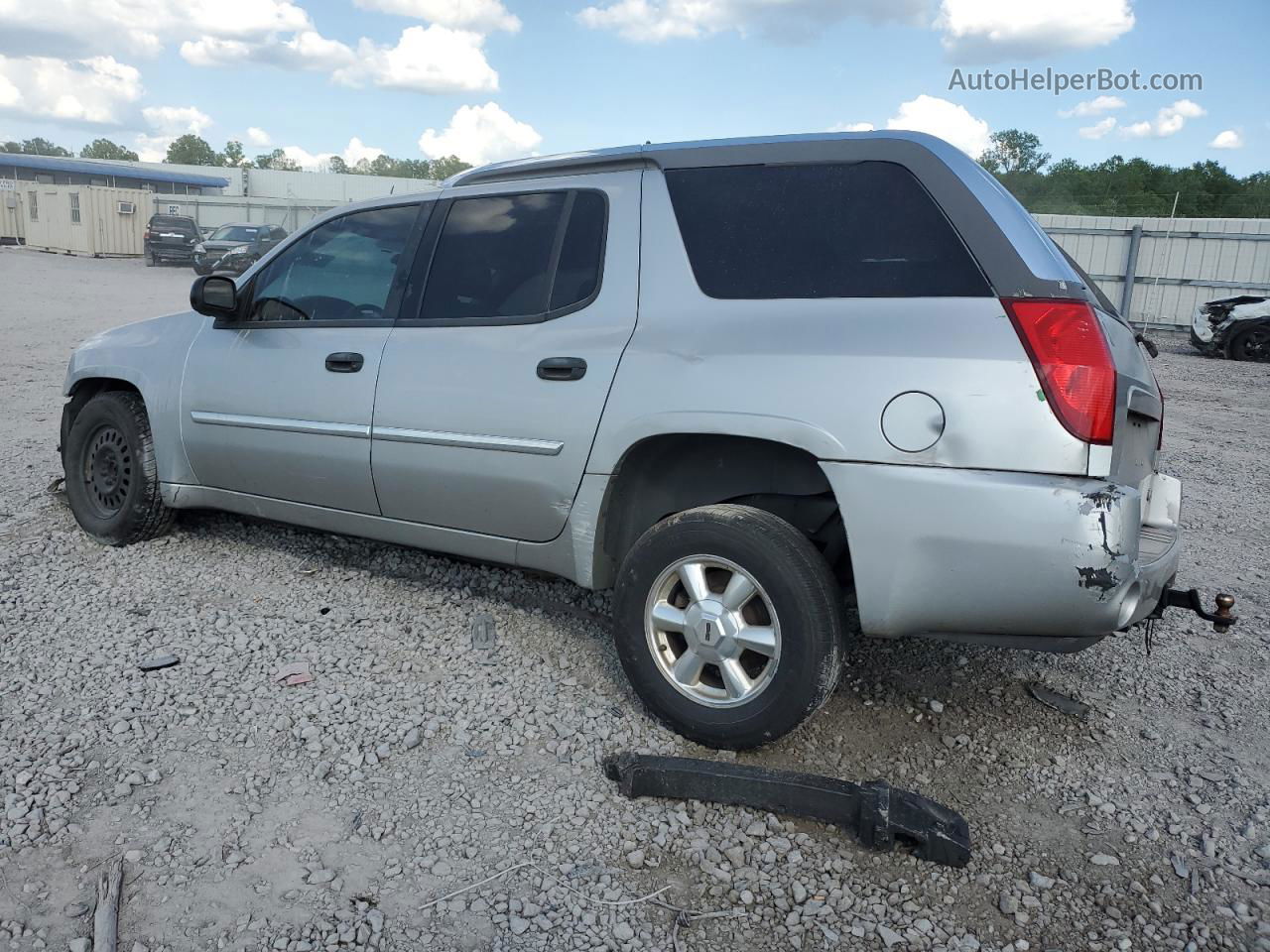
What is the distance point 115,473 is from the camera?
497 cm

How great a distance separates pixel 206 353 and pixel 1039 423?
367 centimetres

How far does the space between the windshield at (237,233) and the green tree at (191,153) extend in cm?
11375

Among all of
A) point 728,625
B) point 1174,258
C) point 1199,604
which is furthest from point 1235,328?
point 728,625

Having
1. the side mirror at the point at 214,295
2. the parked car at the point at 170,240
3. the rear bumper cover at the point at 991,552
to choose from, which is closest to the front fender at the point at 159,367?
the side mirror at the point at 214,295

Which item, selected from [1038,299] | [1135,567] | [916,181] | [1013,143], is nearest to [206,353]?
[916,181]

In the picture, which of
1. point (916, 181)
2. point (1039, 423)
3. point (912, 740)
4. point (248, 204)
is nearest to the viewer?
point (1039, 423)

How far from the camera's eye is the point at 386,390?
386 cm

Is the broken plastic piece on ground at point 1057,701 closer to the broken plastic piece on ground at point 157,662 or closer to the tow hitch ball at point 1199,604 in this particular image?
the tow hitch ball at point 1199,604

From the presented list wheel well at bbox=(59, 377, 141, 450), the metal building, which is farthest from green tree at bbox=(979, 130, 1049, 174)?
wheel well at bbox=(59, 377, 141, 450)

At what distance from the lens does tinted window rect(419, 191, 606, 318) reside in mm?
3533

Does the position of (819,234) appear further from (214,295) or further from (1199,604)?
(214,295)

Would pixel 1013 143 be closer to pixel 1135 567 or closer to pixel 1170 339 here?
pixel 1170 339

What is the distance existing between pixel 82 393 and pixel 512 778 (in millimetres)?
3637

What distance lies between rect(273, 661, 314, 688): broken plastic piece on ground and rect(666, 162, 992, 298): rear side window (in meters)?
2.00
